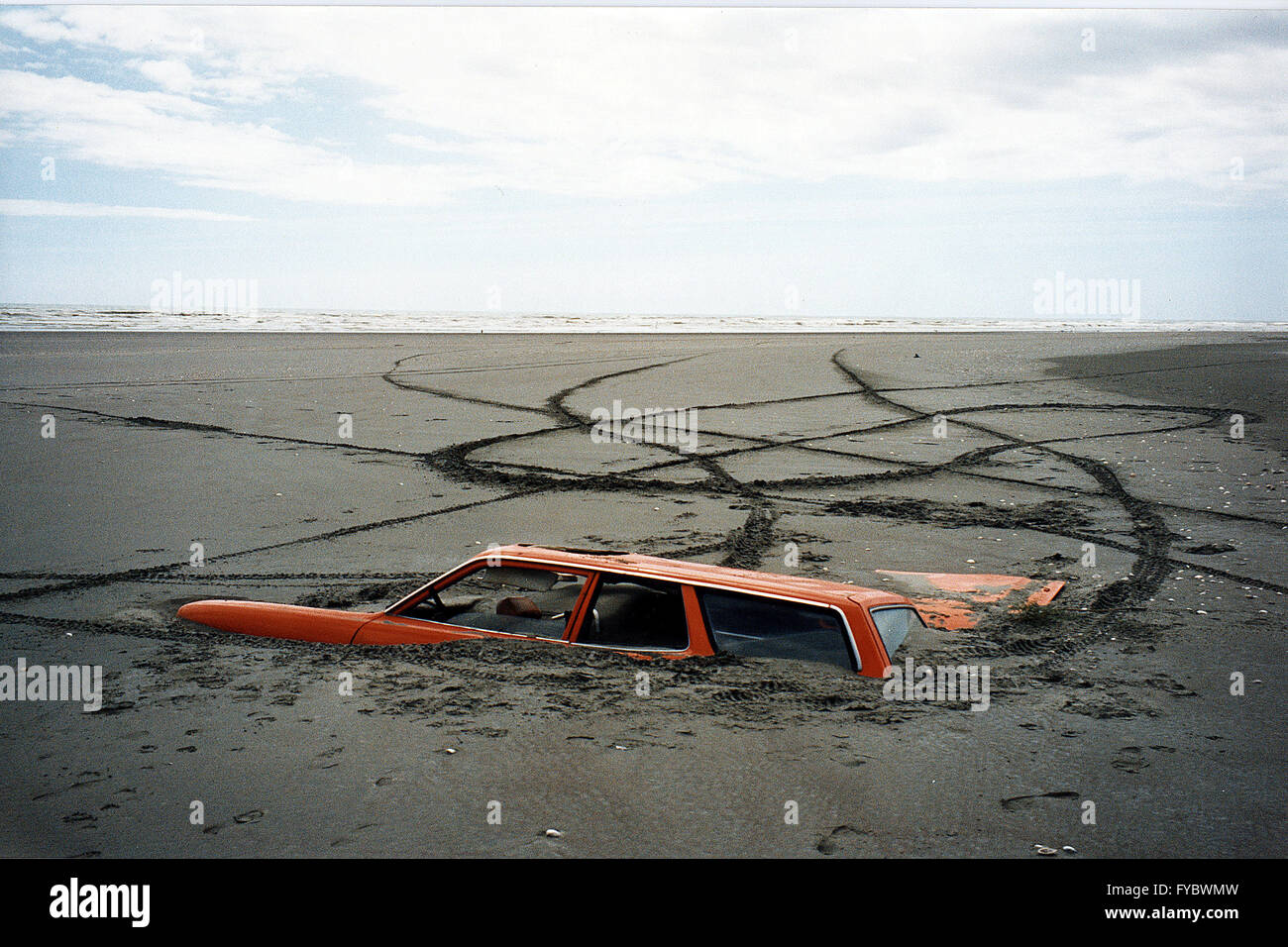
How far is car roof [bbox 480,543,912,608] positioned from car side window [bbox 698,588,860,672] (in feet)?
0.24

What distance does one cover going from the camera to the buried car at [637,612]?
5.74 m

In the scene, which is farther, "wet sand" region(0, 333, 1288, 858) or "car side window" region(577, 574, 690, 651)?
"car side window" region(577, 574, 690, 651)

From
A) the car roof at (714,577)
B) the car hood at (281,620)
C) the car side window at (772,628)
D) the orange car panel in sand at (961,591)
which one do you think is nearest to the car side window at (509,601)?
the car roof at (714,577)

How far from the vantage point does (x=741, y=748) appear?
16.3ft

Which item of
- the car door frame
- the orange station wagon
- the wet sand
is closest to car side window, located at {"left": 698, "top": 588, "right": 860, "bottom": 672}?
the orange station wagon

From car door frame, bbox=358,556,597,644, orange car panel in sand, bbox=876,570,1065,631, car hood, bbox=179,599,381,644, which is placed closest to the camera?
car door frame, bbox=358,556,597,644

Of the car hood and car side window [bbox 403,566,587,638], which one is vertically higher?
car side window [bbox 403,566,587,638]

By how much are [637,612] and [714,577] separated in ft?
1.64

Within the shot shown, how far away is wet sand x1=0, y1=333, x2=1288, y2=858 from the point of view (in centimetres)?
436

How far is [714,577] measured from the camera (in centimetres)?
596

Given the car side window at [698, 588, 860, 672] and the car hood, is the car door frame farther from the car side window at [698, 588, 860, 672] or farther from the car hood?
the car side window at [698, 588, 860, 672]

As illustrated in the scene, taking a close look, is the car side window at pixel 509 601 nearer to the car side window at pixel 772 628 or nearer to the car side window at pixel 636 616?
the car side window at pixel 636 616

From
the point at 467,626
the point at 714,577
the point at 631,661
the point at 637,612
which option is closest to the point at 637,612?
the point at 637,612
